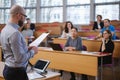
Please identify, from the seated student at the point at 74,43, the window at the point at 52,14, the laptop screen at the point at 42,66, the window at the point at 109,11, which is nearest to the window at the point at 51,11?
the window at the point at 52,14

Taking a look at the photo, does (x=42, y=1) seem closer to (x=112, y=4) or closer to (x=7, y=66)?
(x=112, y=4)

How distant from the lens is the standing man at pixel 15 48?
2.12 m

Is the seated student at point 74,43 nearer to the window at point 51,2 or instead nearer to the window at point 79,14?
the window at point 79,14

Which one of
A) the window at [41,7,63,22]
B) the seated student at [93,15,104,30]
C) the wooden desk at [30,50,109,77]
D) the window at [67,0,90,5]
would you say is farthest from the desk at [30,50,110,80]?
the window at [41,7,63,22]

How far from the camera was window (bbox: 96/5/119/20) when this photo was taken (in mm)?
9789

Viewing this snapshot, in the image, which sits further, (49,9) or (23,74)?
(49,9)

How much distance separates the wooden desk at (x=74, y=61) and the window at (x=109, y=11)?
5428 millimetres

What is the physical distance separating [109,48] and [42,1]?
24.8ft

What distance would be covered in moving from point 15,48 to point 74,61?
9.06 ft

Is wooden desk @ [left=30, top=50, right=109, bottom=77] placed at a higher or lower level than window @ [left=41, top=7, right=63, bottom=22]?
lower

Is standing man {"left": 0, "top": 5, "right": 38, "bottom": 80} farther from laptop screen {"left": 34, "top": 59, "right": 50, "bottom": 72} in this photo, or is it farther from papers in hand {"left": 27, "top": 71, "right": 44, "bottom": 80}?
laptop screen {"left": 34, "top": 59, "right": 50, "bottom": 72}

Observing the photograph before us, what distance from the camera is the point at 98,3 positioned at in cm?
1027

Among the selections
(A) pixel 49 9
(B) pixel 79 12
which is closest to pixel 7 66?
(B) pixel 79 12

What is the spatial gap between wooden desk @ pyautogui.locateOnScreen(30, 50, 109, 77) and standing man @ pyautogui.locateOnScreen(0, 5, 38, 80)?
2.36m
